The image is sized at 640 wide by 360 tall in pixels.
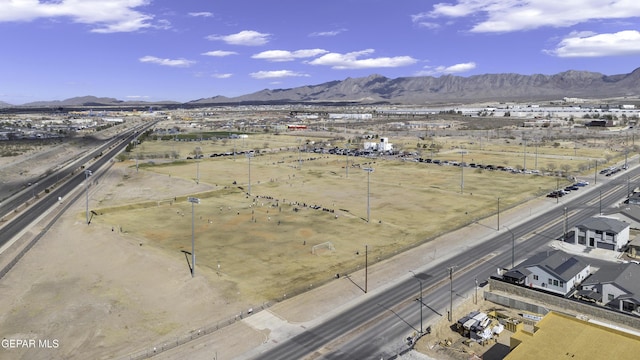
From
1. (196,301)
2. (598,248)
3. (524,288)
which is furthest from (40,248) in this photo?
(598,248)

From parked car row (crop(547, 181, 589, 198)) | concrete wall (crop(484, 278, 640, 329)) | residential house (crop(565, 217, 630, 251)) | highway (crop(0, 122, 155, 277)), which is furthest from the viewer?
parked car row (crop(547, 181, 589, 198))

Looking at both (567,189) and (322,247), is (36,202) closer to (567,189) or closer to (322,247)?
(322,247)

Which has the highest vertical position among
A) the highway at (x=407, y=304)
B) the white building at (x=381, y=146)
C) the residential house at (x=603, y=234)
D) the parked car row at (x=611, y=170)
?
the white building at (x=381, y=146)

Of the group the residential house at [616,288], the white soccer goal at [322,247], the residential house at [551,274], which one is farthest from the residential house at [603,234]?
the white soccer goal at [322,247]

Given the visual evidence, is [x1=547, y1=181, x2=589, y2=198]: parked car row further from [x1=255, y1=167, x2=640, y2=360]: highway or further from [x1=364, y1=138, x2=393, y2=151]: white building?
[x1=364, y1=138, x2=393, y2=151]: white building

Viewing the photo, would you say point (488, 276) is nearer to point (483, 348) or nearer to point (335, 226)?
point (483, 348)

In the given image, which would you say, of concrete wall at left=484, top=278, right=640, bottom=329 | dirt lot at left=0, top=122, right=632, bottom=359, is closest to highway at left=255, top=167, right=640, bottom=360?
concrete wall at left=484, top=278, right=640, bottom=329

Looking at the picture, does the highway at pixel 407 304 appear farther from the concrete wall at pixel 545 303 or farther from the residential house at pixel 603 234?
the residential house at pixel 603 234
